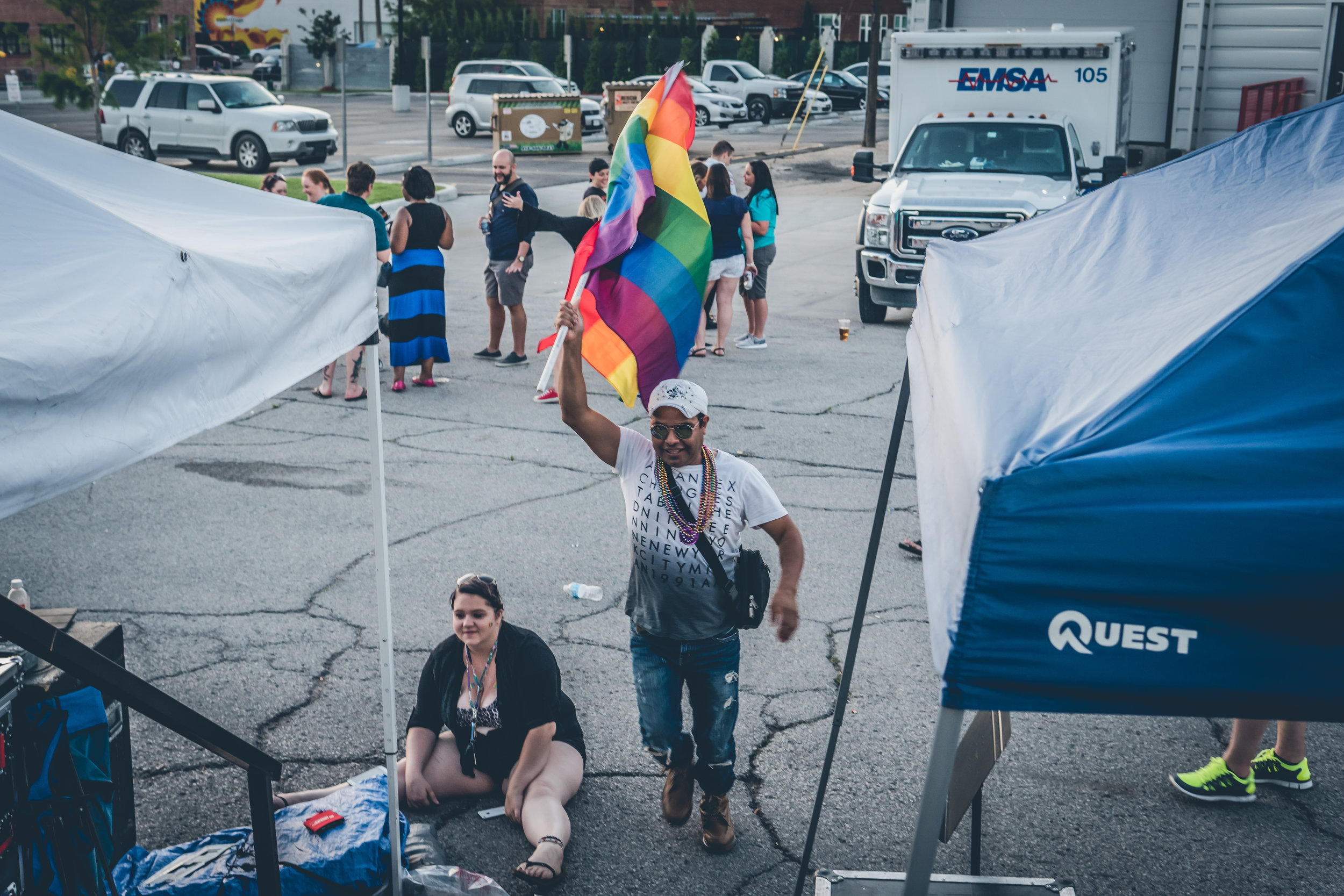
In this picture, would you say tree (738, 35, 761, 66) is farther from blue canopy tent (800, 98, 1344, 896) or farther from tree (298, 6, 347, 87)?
blue canopy tent (800, 98, 1344, 896)

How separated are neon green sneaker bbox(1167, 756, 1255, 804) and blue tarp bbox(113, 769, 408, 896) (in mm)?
3032

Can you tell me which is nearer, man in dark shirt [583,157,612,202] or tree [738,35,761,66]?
man in dark shirt [583,157,612,202]

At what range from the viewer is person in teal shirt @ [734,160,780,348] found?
12.0 meters

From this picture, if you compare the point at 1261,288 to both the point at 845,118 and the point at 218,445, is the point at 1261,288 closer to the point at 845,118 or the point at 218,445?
the point at 218,445

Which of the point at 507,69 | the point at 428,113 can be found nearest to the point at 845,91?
the point at 507,69

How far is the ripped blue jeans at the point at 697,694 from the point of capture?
4273 mm

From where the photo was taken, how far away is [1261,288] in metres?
2.38

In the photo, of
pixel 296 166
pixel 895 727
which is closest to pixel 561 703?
pixel 895 727

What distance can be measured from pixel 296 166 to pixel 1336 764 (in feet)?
85.0

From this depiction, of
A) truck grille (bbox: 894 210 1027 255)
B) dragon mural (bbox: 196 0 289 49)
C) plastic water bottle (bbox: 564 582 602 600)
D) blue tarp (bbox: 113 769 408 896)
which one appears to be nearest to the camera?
blue tarp (bbox: 113 769 408 896)

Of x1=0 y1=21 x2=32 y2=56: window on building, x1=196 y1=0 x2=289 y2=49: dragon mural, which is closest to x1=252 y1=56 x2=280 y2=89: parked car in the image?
x1=0 y1=21 x2=32 y2=56: window on building

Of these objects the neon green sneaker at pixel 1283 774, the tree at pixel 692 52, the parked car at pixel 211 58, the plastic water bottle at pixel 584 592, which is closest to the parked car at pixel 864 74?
the tree at pixel 692 52

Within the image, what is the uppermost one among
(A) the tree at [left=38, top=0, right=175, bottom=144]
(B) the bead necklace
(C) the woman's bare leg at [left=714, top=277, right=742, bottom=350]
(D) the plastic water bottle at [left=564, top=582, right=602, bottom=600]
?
(A) the tree at [left=38, top=0, right=175, bottom=144]

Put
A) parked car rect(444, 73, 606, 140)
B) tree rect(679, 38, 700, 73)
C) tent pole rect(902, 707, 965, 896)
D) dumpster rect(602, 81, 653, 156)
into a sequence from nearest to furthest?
1. tent pole rect(902, 707, 965, 896)
2. dumpster rect(602, 81, 653, 156)
3. parked car rect(444, 73, 606, 140)
4. tree rect(679, 38, 700, 73)
